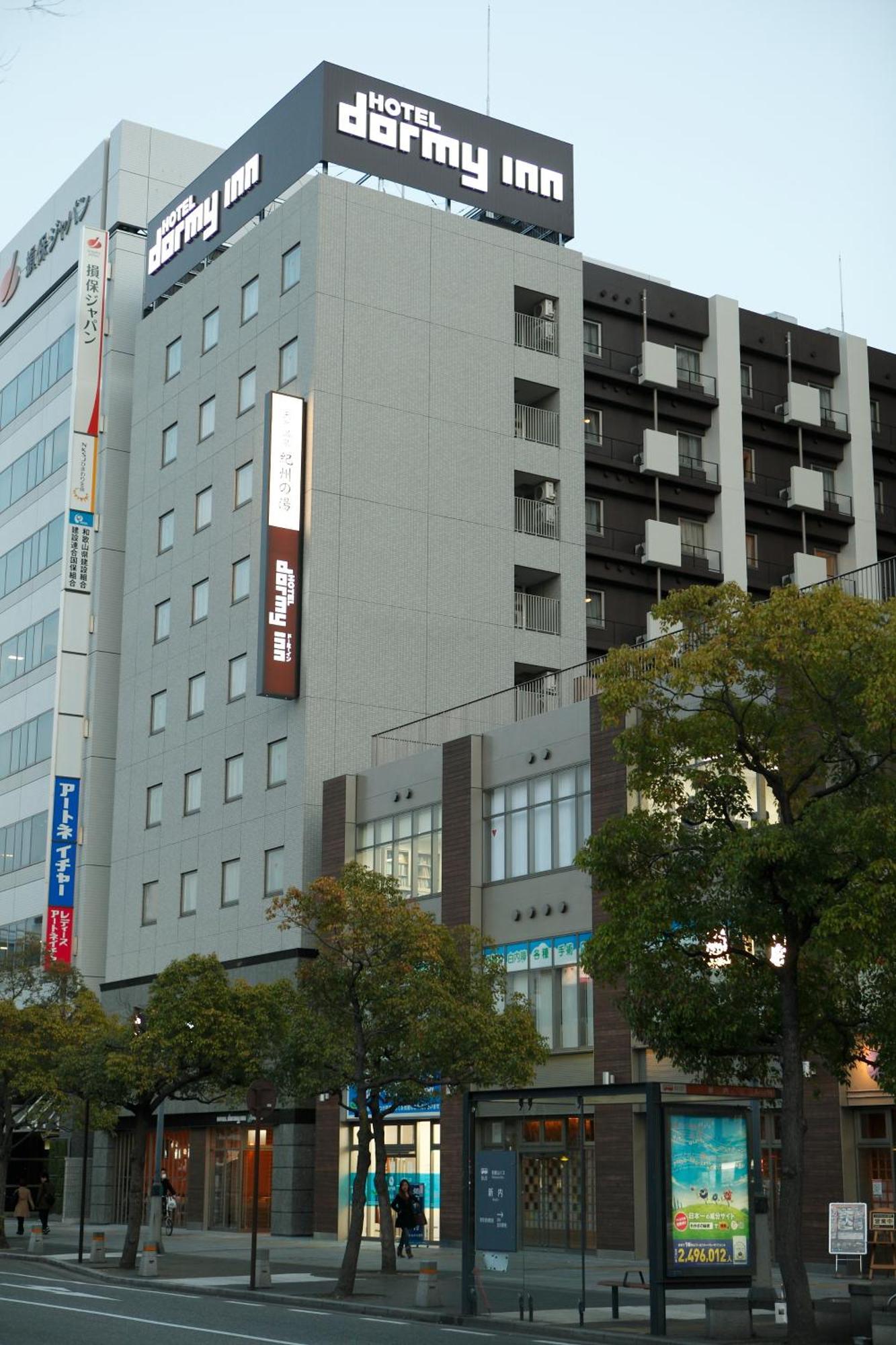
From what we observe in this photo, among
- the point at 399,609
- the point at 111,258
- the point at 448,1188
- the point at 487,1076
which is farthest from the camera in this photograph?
the point at 111,258

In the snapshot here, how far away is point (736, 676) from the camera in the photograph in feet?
74.9

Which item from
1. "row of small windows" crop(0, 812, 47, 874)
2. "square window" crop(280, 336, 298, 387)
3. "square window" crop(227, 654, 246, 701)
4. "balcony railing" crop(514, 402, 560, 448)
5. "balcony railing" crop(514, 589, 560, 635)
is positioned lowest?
"row of small windows" crop(0, 812, 47, 874)

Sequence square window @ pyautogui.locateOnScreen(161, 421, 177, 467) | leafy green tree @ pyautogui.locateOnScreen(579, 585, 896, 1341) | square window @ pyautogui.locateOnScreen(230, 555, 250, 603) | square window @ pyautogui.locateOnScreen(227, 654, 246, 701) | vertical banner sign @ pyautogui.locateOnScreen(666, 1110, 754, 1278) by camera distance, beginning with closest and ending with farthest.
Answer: leafy green tree @ pyautogui.locateOnScreen(579, 585, 896, 1341), vertical banner sign @ pyautogui.locateOnScreen(666, 1110, 754, 1278), square window @ pyautogui.locateOnScreen(227, 654, 246, 701), square window @ pyautogui.locateOnScreen(230, 555, 250, 603), square window @ pyautogui.locateOnScreen(161, 421, 177, 467)

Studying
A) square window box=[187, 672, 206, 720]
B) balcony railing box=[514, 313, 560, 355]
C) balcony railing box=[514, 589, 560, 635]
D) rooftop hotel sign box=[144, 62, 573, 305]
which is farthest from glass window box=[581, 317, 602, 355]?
square window box=[187, 672, 206, 720]

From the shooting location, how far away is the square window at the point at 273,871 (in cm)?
5425

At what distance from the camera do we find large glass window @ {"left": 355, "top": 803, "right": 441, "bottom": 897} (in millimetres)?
50000

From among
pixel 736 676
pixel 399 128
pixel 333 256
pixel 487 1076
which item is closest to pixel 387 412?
pixel 333 256

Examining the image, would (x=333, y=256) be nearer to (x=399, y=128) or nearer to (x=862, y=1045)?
(x=399, y=128)

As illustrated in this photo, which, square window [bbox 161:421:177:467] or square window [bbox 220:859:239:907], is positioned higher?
square window [bbox 161:421:177:467]

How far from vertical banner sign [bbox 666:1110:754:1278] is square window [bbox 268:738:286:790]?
105ft

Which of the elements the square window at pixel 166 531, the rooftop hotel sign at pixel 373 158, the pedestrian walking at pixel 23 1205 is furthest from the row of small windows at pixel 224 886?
the rooftop hotel sign at pixel 373 158

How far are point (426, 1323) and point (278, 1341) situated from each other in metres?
5.57

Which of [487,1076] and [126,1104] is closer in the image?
[487,1076]

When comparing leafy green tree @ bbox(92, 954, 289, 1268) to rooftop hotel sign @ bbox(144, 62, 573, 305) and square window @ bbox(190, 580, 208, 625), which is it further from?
rooftop hotel sign @ bbox(144, 62, 573, 305)
